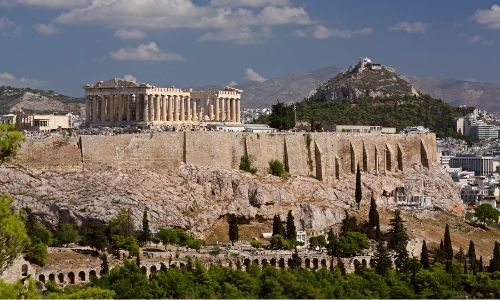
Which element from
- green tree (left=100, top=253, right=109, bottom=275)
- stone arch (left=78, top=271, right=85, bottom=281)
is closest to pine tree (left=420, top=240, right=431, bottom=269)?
green tree (left=100, top=253, right=109, bottom=275)

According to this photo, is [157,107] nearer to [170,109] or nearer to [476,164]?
[170,109]

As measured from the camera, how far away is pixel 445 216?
80375mm

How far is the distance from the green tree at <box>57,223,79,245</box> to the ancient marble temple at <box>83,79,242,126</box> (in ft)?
54.6

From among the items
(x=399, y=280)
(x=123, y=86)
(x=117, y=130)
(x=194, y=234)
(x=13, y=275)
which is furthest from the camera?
(x=123, y=86)

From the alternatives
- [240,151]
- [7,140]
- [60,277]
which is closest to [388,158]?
[240,151]

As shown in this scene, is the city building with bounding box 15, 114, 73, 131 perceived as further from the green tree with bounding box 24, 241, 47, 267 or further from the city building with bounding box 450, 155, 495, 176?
the city building with bounding box 450, 155, 495, 176

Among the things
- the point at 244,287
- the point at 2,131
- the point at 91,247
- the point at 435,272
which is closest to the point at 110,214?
the point at 91,247

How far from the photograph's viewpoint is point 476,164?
155750 millimetres

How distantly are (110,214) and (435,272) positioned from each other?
1885cm

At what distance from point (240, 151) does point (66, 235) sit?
17404 millimetres

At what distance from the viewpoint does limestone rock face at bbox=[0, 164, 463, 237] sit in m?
62.2

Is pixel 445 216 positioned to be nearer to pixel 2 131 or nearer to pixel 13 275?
pixel 13 275

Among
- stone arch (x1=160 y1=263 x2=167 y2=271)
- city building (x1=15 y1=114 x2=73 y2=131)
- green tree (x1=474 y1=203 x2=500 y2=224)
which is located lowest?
stone arch (x1=160 y1=263 x2=167 y2=271)

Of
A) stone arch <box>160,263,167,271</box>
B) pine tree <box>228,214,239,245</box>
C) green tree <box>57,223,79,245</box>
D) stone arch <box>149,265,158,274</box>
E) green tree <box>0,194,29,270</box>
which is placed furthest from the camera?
pine tree <box>228,214,239,245</box>
